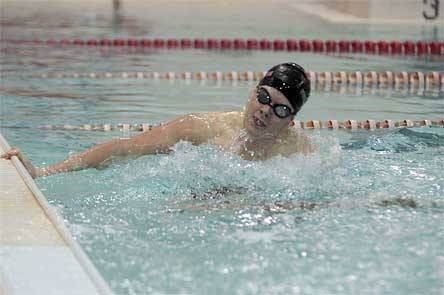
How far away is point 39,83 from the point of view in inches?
290

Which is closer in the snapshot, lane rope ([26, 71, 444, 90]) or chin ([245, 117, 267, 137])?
chin ([245, 117, 267, 137])

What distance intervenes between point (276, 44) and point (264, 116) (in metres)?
6.44

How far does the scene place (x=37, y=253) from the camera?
8.40 ft

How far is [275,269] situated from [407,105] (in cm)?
410

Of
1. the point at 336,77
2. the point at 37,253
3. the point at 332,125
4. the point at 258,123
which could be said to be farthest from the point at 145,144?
the point at 336,77

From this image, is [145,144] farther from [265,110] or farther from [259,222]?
[259,222]

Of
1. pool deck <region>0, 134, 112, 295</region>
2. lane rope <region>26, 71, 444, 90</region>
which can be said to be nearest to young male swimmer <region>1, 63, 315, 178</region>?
pool deck <region>0, 134, 112, 295</region>

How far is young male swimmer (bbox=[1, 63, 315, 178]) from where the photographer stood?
358cm

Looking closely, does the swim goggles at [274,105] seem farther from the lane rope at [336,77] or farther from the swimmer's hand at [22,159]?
the lane rope at [336,77]

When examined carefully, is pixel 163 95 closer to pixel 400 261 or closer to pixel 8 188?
pixel 8 188

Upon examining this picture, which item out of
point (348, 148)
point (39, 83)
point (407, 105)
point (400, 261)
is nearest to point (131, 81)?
point (39, 83)

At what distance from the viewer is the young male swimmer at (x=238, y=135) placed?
3.58 meters

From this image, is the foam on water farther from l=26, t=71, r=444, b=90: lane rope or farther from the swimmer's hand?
l=26, t=71, r=444, b=90: lane rope

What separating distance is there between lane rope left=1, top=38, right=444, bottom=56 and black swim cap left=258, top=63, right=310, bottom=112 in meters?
6.16
